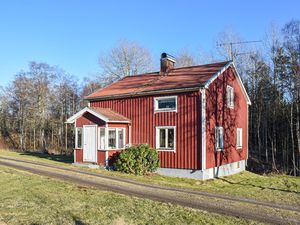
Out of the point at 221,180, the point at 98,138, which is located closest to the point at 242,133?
the point at 221,180

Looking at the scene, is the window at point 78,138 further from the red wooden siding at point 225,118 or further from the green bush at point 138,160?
the red wooden siding at point 225,118

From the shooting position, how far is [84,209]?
9141 millimetres

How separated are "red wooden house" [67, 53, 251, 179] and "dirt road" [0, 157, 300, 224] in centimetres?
419

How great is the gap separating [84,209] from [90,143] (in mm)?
11761

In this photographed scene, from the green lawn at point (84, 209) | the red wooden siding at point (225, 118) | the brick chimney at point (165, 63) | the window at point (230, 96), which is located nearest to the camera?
the green lawn at point (84, 209)

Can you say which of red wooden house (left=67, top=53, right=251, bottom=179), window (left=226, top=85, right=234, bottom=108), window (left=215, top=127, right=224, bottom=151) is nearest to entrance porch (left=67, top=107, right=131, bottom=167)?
red wooden house (left=67, top=53, right=251, bottom=179)

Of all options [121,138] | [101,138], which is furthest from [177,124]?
[101,138]

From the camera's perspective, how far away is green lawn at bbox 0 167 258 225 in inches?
321

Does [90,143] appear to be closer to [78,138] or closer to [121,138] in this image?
[78,138]

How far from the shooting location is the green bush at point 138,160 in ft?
60.6

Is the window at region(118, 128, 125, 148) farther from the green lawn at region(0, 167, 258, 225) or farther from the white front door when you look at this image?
the green lawn at region(0, 167, 258, 225)

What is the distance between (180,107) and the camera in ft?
62.4

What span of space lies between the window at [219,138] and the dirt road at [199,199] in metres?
7.00

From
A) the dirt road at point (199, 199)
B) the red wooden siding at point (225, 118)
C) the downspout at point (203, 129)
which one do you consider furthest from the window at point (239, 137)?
the dirt road at point (199, 199)
